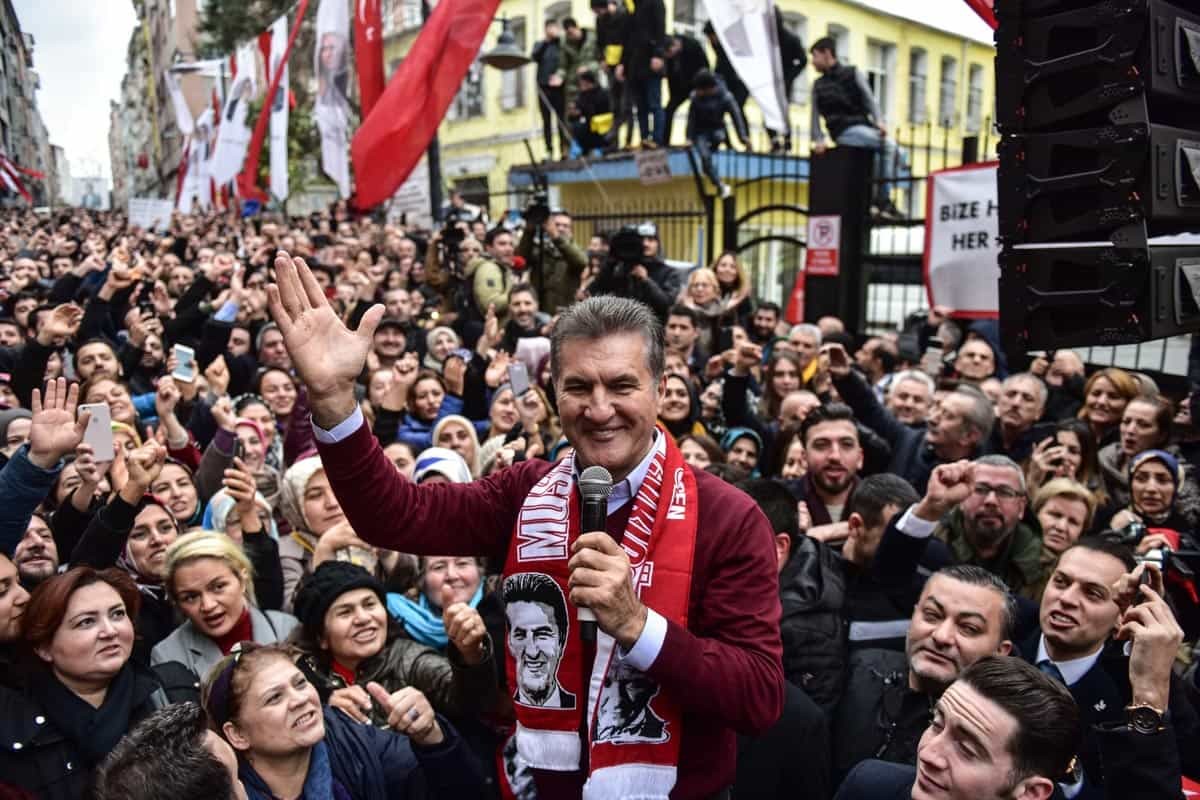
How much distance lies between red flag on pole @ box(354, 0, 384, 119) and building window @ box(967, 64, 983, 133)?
811 inches

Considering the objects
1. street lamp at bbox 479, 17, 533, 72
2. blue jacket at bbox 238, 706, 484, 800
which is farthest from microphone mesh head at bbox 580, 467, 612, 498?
street lamp at bbox 479, 17, 533, 72

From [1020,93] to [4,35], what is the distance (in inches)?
173

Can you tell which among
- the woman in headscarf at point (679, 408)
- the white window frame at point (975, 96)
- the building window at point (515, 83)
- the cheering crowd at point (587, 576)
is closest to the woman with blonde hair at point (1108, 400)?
the cheering crowd at point (587, 576)

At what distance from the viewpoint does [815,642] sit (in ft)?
11.0

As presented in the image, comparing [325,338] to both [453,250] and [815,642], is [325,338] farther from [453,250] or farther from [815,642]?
[453,250]

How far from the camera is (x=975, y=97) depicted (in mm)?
26906

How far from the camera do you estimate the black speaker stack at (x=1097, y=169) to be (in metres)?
2.44

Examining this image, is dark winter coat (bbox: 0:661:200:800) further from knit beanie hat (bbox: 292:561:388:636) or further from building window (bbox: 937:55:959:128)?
building window (bbox: 937:55:959:128)

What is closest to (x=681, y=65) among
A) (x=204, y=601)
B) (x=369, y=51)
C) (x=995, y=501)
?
(x=369, y=51)

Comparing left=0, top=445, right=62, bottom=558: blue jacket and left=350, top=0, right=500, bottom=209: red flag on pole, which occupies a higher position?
left=350, top=0, right=500, bottom=209: red flag on pole

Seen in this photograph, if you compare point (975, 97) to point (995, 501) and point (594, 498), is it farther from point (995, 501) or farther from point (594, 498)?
point (594, 498)

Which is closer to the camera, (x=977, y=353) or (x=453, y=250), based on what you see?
(x=977, y=353)

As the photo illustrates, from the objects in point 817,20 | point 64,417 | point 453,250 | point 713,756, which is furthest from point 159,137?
point 713,756

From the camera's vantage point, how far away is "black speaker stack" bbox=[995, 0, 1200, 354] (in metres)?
2.44
